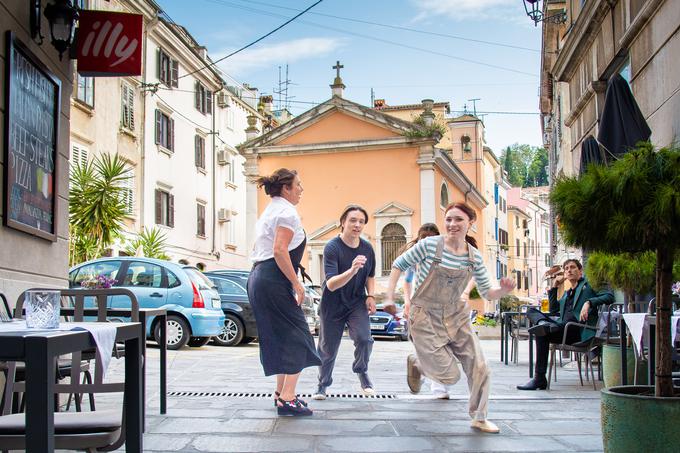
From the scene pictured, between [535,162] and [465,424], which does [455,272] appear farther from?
[535,162]

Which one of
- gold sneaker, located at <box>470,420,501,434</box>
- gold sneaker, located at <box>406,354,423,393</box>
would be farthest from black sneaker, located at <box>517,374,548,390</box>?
gold sneaker, located at <box>470,420,501,434</box>

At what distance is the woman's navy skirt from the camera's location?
6402 millimetres

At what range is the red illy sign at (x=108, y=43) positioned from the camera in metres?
7.41

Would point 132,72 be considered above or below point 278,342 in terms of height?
above

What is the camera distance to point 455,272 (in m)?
6.51

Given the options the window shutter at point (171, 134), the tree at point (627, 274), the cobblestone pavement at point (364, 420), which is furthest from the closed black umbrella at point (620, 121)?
the window shutter at point (171, 134)

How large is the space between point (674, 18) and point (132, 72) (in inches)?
219

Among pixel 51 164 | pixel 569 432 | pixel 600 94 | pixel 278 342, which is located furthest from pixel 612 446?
pixel 600 94

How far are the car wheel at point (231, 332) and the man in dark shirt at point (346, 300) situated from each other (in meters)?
8.81

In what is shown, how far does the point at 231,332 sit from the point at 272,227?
1040 cm

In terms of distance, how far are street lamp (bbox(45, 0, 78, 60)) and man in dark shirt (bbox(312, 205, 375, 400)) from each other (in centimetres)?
288

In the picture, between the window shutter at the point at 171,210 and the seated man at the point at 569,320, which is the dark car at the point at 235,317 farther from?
the window shutter at the point at 171,210

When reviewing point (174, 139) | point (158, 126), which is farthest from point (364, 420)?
point (174, 139)

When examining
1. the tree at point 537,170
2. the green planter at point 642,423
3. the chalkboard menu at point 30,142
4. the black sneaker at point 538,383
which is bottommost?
the black sneaker at point 538,383
